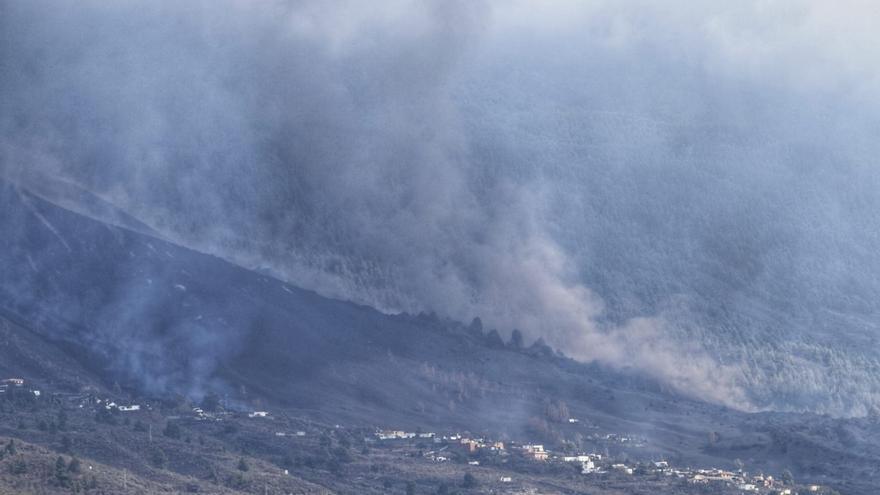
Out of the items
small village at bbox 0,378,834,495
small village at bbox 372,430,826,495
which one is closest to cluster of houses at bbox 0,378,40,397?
small village at bbox 0,378,834,495

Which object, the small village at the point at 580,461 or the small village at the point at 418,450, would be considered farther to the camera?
the small village at the point at 580,461

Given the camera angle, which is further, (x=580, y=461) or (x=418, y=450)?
(x=418, y=450)

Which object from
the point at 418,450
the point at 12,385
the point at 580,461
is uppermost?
the point at 580,461

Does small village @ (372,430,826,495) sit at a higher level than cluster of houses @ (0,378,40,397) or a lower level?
higher

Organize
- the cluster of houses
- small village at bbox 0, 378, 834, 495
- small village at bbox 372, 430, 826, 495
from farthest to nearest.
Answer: the cluster of houses → small village at bbox 372, 430, 826, 495 → small village at bbox 0, 378, 834, 495

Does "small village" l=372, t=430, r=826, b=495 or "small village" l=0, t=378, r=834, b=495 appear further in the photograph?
"small village" l=372, t=430, r=826, b=495

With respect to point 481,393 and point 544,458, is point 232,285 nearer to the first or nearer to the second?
point 481,393

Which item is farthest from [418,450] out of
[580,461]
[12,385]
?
[12,385]

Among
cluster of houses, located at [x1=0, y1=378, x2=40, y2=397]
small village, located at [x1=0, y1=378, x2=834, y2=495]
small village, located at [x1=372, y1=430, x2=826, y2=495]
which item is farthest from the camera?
cluster of houses, located at [x1=0, y1=378, x2=40, y2=397]

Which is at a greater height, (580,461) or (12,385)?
(580,461)

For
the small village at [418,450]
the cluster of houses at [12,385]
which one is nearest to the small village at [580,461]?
the small village at [418,450]

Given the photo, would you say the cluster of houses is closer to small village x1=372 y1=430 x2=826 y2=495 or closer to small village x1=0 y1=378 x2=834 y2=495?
small village x1=0 y1=378 x2=834 y2=495

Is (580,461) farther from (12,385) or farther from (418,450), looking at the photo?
(12,385)

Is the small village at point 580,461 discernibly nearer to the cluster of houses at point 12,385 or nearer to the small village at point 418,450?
the small village at point 418,450
